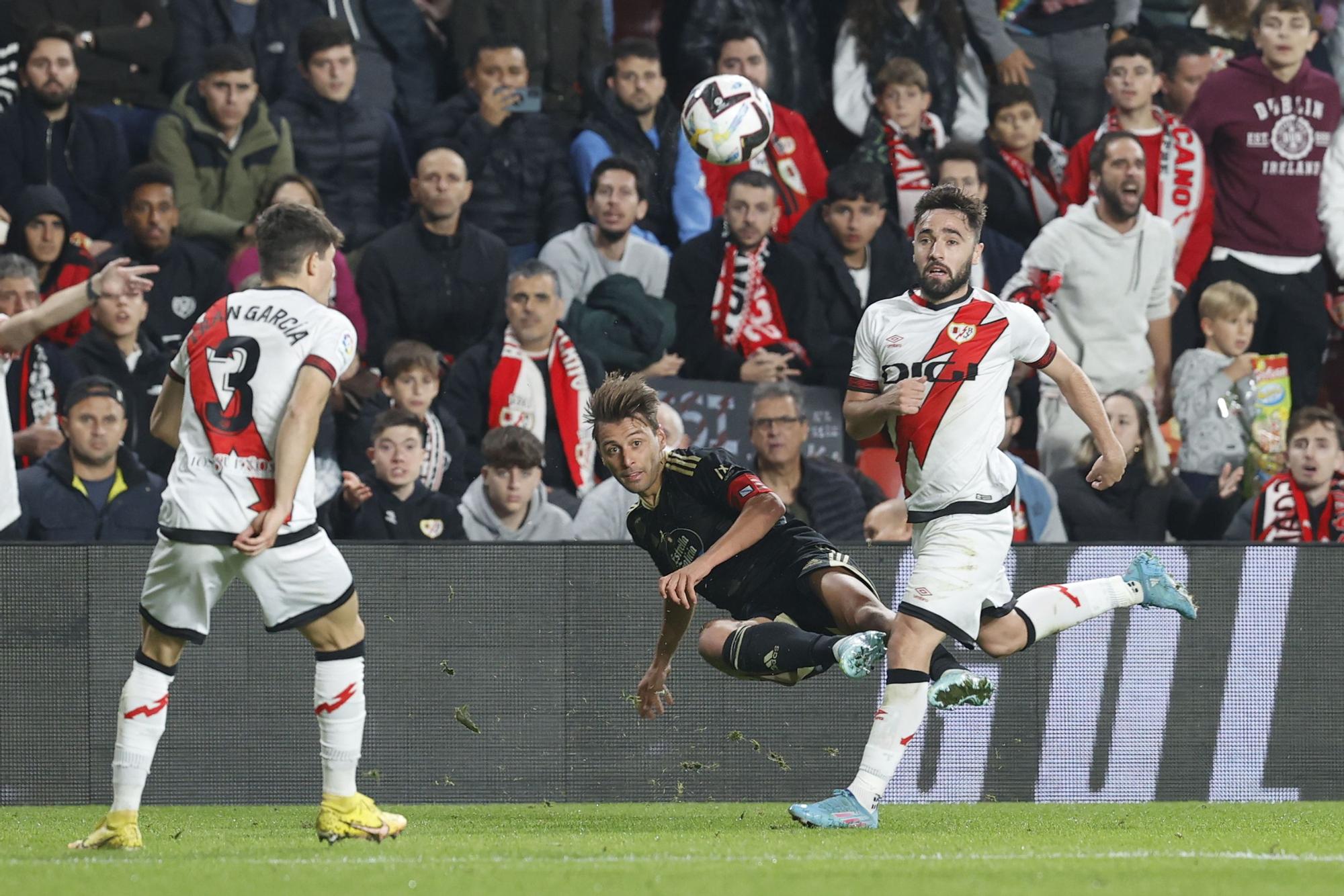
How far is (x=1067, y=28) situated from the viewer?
12.0 meters

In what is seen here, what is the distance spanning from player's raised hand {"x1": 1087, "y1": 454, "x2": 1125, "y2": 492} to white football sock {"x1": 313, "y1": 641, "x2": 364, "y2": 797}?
9.05 ft

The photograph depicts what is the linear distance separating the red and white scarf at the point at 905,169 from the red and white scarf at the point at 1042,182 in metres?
0.51

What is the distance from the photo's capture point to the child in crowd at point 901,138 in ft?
36.4

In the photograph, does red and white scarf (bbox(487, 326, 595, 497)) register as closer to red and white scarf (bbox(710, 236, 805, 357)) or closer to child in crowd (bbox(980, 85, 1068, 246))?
red and white scarf (bbox(710, 236, 805, 357))

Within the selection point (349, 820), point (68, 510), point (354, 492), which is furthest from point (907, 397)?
point (68, 510)

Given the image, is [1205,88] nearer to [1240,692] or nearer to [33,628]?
[1240,692]

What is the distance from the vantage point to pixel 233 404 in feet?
18.2

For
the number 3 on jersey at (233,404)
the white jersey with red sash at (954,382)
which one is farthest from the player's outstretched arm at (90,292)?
the white jersey with red sash at (954,382)

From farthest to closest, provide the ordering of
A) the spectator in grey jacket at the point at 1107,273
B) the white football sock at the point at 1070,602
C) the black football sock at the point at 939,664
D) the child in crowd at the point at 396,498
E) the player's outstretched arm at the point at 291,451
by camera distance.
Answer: the spectator in grey jacket at the point at 1107,273 → the child in crowd at the point at 396,498 → the white football sock at the point at 1070,602 → the black football sock at the point at 939,664 → the player's outstretched arm at the point at 291,451

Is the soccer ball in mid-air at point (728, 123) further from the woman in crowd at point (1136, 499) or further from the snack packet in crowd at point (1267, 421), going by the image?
the snack packet in crowd at point (1267, 421)

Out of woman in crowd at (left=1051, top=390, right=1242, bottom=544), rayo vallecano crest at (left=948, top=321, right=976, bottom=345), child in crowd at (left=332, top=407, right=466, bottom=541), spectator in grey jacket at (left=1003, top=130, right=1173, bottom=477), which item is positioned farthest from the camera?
spectator in grey jacket at (left=1003, top=130, right=1173, bottom=477)

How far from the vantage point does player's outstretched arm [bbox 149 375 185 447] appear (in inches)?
227

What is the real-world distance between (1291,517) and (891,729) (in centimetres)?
424

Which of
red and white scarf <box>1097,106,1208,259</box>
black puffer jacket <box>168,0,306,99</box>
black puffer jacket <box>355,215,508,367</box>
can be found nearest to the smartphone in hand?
black puffer jacket <box>355,215,508,367</box>
